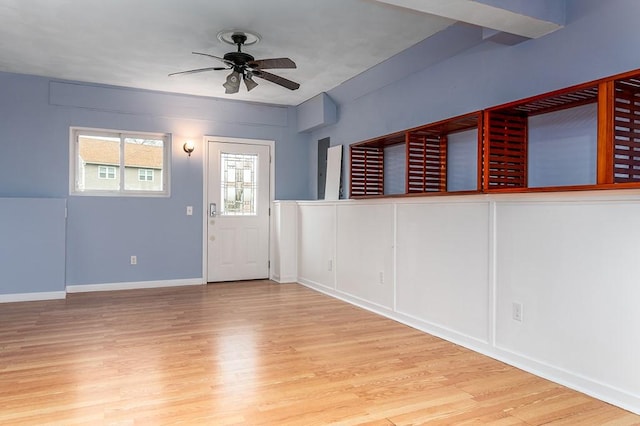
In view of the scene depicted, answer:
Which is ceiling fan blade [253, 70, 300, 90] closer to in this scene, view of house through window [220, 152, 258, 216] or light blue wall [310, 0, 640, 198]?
light blue wall [310, 0, 640, 198]

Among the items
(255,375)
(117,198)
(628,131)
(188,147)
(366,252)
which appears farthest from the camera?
(188,147)

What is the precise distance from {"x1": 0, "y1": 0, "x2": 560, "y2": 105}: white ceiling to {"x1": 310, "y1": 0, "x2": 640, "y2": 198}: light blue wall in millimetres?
259

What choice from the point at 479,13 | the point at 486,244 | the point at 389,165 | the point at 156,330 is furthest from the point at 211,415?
the point at 389,165

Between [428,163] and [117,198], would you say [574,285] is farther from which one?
[117,198]

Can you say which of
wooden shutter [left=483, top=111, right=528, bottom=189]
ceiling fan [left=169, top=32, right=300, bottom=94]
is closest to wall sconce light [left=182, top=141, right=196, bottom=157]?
ceiling fan [left=169, top=32, right=300, bottom=94]

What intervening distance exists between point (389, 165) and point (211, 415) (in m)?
3.45

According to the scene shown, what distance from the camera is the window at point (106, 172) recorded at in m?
5.68

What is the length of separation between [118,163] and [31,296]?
6.20 feet

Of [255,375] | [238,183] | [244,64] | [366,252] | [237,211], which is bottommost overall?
[255,375]

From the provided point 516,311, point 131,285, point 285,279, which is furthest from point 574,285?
point 131,285

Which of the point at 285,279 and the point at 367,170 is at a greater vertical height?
the point at 367,170

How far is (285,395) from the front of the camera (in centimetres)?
247

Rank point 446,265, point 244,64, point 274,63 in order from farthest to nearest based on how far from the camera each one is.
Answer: point 244,64, point 274,63, point 446,265

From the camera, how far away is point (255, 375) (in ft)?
9.05
